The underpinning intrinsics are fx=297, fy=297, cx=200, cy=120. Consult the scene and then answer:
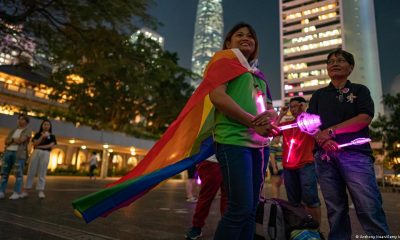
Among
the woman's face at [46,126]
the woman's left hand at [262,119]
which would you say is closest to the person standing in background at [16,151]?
the woman's face at [46,126]

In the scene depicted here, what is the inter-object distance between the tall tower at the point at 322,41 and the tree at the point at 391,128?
67395 mm

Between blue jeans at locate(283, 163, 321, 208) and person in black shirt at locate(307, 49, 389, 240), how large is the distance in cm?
119

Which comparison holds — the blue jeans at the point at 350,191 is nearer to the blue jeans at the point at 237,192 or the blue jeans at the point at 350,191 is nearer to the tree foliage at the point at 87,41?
the blue jeans at the point at 237,192

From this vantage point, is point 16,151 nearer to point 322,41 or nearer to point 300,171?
point 300,171

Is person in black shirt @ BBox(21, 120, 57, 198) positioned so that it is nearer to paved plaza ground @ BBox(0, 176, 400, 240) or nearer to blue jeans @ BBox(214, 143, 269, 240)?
paved plaza ground @ BBox(0, 176, 400, 240)

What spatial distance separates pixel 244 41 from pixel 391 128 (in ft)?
98.7

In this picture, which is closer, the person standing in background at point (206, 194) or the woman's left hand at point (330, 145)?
the woman's left hand at point (330, 145)

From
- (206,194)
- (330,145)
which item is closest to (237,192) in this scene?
(330,145)

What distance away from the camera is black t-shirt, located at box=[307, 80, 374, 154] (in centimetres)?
275

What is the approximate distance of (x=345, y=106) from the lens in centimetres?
287

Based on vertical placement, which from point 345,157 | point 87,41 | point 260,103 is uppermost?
point 87,41

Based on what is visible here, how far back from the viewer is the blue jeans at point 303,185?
4.06 m

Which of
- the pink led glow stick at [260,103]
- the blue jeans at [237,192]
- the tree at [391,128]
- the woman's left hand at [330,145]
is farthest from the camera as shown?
the tree at [391,128]

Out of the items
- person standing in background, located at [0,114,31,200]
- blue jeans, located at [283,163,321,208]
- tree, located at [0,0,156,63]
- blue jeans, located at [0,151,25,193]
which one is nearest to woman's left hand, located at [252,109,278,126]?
blue jeans, located at [283,163,321,208]
